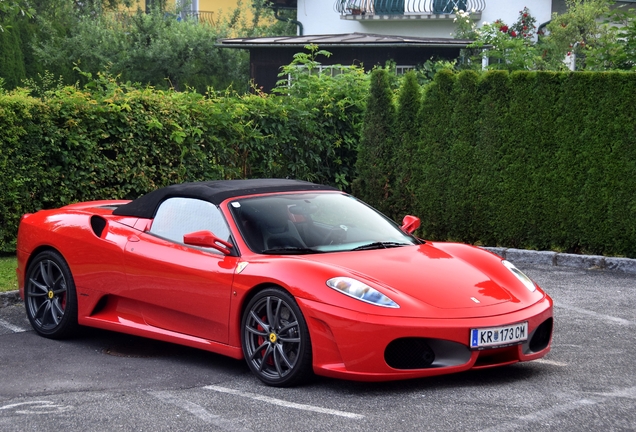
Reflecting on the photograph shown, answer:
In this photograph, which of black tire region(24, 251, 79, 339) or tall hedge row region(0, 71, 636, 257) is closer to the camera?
black tire region(24, 251, 79, 339)

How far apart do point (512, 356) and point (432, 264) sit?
2.84 ft

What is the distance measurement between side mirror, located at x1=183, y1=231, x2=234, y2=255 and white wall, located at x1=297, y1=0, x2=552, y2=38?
85.4 ft

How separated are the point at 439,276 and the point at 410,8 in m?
26.7

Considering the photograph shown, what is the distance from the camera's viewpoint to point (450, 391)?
5.66 meters

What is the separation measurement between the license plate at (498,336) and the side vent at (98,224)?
10.5 feet

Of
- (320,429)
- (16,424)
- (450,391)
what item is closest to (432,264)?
(450,391)

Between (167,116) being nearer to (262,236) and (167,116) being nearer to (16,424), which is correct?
(262,236)

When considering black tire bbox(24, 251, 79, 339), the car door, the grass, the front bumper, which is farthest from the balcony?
the front bumper

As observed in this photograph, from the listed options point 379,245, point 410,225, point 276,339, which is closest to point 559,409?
point 276,339

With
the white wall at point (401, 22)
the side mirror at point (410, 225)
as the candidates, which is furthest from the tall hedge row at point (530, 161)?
the white wall at point (401, 22)

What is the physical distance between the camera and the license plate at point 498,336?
18.6ft

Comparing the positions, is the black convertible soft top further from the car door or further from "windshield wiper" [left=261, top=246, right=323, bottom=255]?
"windshield wiper" [left=261, top=246, right=323, bottom=255]

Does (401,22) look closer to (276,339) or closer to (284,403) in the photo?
(276,339)

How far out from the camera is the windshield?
654 cm
